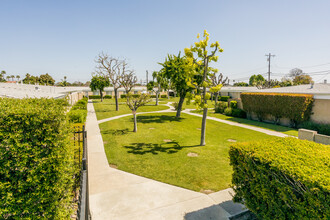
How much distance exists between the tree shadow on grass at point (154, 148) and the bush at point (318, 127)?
1209 cm

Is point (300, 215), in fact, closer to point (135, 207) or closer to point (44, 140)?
point (135, 207)

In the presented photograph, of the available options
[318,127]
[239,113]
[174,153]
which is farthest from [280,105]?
[174,153]

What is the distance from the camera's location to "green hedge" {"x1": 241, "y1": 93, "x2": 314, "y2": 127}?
53.3ft

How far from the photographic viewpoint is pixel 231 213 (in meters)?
5.06

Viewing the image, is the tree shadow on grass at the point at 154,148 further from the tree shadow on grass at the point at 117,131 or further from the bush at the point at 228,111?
the bush at the point at 228,111

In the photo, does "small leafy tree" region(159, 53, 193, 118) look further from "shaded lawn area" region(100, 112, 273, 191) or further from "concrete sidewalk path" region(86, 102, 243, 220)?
"concrete sidewalk path" region(86, 102, 243, 220)

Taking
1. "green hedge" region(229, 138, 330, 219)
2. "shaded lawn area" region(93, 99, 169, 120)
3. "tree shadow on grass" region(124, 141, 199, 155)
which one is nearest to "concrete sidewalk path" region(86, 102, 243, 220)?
"green hedge" region(229, 138, 330, 219)

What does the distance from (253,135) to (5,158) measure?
15139 millimetres

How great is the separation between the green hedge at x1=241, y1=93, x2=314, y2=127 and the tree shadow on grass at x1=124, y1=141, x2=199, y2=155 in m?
12.6

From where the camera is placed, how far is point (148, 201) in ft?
18.4

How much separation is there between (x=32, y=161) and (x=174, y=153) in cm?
758

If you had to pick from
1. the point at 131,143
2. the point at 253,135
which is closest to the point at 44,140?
the point at 131,143

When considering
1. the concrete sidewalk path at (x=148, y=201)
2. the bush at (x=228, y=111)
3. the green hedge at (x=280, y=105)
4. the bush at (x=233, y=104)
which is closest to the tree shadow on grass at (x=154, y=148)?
the concrete sidewalk path at (x=148, y=201)

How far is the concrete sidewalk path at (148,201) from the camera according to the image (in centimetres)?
499
